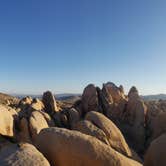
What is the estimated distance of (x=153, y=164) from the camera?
14.3 m

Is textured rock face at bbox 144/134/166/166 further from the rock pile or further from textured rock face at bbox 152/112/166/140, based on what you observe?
textured rock face at bbox 152/112/166/140

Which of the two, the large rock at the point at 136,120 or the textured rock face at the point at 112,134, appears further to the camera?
the large rock at the point at 136,120

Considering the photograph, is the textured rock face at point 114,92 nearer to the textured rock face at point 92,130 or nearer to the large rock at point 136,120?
the large rock at point 136,120

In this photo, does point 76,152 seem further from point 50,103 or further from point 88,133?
point 50,103

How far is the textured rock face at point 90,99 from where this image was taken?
1612 inches

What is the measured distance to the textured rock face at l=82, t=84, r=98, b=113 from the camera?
40938 mm

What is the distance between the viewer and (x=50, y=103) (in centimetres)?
4494

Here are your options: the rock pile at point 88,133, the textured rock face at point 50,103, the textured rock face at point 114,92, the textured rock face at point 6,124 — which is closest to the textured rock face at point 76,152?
the rock pile at point 88,133

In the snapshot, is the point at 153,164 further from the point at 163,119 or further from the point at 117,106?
the point at 117,106

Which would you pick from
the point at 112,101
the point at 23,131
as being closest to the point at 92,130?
the point at 23,131

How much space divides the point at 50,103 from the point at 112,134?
25280 mm

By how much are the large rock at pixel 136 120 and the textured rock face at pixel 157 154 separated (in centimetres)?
1739

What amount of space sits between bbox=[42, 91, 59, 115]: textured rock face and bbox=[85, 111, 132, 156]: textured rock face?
21.3m

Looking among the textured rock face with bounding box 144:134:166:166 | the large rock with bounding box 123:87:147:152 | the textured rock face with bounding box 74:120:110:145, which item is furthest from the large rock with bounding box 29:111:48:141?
the textured rock face with bounding box 144:134:166:166
